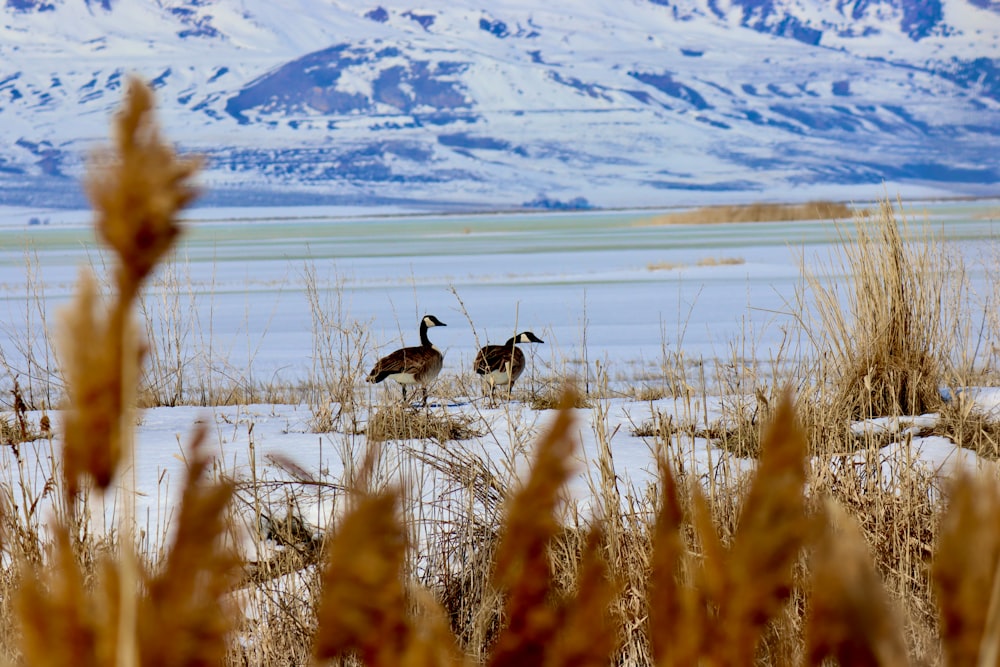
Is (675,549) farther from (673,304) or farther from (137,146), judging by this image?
(673,304)

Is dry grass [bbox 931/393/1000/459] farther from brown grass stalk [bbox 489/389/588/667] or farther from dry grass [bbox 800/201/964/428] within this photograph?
brown grass stalk [bbox 489/389/588/667]

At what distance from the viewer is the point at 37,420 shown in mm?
6160

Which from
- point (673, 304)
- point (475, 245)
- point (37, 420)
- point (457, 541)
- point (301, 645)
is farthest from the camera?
point (475, 245)

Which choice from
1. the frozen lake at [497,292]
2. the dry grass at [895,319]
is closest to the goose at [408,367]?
the frozen lake at [497,292]

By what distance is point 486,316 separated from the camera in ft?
59.1

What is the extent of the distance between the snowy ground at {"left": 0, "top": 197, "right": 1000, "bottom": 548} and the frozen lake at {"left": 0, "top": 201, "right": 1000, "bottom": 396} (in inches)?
3.1

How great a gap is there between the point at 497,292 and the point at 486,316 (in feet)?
15.5

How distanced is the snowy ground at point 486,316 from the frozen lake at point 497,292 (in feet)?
0.26

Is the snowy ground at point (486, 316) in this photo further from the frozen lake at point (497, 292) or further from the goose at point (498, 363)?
the goose at point (498, 363)

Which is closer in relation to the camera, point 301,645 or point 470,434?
point 301,645

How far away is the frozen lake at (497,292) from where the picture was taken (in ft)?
36.0

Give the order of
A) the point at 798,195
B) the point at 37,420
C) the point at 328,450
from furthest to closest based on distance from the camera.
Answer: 1. the point at 798,195
2. the point at 37,420
3. the point at 328,450

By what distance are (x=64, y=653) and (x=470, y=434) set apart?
15.8 ft

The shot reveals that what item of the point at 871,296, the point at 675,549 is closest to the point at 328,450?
the point at 871,296
